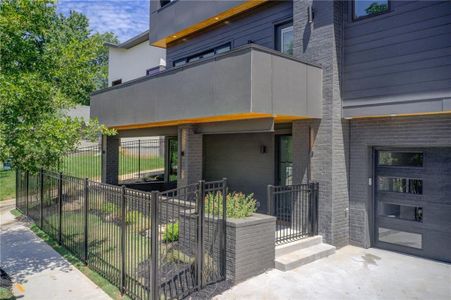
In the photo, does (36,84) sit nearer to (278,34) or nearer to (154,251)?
(154,251)

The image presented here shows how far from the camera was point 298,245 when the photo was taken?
24.9 ft

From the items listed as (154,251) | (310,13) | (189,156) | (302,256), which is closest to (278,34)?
(310,13)

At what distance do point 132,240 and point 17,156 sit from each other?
2867 mm

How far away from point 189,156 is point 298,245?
4086 mm

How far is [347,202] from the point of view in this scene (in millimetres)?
8469

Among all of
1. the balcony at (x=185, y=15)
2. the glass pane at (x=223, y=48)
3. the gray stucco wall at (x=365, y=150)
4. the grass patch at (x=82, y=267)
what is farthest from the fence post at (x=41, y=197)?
the gray stucco wall at (x=365, y=150)

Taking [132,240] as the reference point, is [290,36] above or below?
above

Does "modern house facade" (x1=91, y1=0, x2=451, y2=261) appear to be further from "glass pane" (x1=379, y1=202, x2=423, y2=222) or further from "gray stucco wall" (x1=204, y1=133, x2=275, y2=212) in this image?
"gray stucco wall" (x1=204, y1=133, x2=275, y2=212)

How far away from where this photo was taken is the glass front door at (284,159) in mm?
10117

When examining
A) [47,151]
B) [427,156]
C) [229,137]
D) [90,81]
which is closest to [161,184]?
[229,137]

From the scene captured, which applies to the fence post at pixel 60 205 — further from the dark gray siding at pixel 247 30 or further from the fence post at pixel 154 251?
the dark gray siding at pixel 247 30

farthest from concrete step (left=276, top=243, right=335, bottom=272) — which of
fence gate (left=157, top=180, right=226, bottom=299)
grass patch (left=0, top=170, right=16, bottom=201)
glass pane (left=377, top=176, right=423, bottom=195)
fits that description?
grass patch (left=0, top=170, right=16, bottom=201)

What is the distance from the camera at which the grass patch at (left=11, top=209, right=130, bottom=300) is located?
594cm

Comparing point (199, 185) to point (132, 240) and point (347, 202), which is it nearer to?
point (132, 240)
